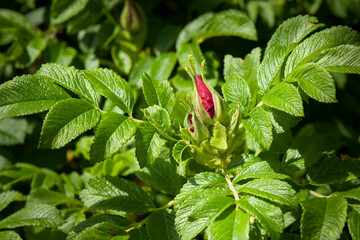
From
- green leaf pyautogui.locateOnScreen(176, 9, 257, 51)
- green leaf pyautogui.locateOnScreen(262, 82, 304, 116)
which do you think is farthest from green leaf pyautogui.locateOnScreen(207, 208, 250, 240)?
green leaf pyautogui.locateOnScreen(176, 9, 257, 51)

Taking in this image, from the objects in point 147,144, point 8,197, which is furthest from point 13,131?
point 147,144

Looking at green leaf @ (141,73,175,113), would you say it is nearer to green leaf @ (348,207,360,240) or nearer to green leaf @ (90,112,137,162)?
green leaf @ (90,112,137,162)

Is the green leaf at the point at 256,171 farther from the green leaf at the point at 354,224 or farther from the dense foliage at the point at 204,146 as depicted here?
the green leaf at the point at 354,224

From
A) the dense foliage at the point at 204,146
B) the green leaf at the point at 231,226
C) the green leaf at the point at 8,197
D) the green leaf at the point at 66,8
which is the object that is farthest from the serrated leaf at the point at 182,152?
the green leaf at the point at 66,8

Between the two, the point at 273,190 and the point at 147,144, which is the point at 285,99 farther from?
the point at 147,144

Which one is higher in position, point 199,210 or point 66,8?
point 66,8

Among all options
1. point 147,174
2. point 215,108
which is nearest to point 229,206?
point 215,108

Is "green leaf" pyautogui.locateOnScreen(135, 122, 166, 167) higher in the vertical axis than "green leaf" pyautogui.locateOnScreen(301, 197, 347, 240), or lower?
higher
